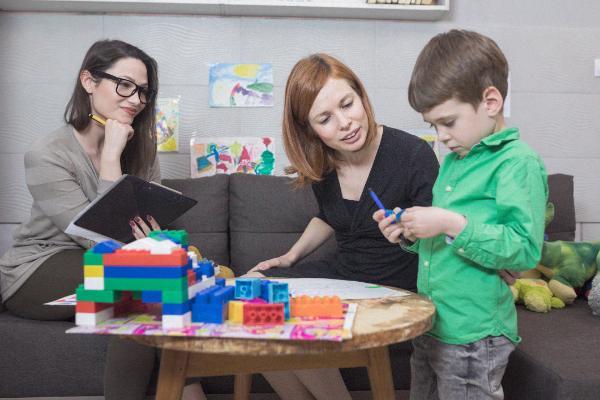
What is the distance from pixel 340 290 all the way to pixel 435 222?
29 cm

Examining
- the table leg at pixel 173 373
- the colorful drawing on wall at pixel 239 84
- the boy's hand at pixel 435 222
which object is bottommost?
the table leg at pixel 173 373

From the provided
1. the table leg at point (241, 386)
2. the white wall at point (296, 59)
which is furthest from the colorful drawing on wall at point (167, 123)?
the table leg at point (241, 386)

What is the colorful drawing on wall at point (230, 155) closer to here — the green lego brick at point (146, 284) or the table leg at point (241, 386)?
the table leg at point (241, 386)

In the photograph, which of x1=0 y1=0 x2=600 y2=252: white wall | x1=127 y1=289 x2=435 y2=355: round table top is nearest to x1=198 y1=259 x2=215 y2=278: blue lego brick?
x1=127 y1=289 x2=435 y2=355: round table top

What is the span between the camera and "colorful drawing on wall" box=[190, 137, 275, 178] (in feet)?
7.80

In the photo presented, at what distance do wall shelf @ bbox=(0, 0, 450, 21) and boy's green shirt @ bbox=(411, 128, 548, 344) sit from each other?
135cm

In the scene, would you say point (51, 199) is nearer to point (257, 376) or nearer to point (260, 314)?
point (257, 376)

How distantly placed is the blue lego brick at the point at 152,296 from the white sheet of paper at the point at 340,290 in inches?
13.0

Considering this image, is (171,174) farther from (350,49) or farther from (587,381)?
(587,381)

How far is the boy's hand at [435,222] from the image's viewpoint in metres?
0.94

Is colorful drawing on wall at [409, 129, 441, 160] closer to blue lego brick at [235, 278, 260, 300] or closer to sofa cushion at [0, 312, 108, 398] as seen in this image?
sofa cushion at [0, 312, 108, 398]

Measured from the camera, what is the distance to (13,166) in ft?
7.68

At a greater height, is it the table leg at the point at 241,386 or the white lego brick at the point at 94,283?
the white lego brick at the point at 94,283

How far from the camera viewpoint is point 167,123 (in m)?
2.38
